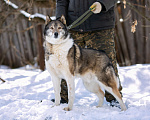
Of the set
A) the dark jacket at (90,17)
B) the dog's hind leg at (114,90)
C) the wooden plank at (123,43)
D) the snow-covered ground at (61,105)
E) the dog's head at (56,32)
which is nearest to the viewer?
the snow-covered ground at (61,105)

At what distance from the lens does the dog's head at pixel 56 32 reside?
242 centimetres

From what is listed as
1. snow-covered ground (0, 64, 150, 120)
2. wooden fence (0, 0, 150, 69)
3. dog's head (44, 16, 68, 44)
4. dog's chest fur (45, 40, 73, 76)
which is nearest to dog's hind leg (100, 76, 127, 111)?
snow-covered ground (0, 64, 150, 120)

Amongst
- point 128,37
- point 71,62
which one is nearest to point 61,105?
point 71,62

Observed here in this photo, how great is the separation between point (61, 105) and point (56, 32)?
3.50 ft

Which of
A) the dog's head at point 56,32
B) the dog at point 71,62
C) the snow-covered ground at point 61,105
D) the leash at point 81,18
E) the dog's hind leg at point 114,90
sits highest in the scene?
the leash at point 81,18

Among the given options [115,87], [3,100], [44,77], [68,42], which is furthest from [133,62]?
[3,100]

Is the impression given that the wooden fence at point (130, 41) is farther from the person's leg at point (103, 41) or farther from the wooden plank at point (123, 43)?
the person's leg at point (103, 41)

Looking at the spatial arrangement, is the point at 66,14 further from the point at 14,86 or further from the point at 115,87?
the point at 14,86

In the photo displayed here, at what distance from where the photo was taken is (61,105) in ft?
8.73

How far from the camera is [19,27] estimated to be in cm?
705

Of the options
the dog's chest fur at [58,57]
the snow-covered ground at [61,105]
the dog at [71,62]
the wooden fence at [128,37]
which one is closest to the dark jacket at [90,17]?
the dog at [71,62]

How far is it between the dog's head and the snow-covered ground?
3.06 feet

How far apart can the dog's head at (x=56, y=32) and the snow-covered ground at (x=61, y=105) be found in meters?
0.93

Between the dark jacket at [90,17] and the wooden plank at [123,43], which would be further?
the wooden plank at [123,43]
